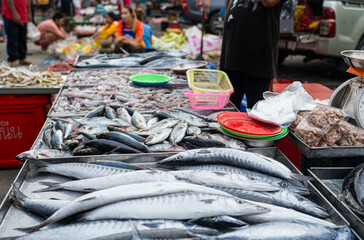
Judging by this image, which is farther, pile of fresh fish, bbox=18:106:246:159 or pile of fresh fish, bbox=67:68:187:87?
pile of fresh fish, bbox=67:68:187:87

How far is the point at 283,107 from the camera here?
2.49 meters

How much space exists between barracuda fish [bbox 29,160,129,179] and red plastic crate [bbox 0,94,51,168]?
258 centimetres

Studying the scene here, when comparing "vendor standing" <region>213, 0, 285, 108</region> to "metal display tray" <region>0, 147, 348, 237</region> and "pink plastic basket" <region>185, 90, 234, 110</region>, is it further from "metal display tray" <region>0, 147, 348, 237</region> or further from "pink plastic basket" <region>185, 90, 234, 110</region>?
"metal display tray" <region>0, 147, 348, 237</region>

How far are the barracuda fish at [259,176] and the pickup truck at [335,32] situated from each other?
284 inches

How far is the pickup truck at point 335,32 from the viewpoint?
25.4ft

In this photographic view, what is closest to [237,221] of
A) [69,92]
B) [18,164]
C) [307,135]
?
[307,135]

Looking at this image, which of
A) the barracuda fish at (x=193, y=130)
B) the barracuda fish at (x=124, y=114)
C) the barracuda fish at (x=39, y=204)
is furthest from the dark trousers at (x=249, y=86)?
the barracuda fish at (x=39, y=204)

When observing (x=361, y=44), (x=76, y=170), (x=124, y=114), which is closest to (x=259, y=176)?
(x=76, y=170)

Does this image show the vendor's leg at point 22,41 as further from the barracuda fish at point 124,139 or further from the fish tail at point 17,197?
the fish tail at point 17,197

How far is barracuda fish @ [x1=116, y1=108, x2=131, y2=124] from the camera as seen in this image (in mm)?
2778

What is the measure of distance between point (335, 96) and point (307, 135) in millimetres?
626

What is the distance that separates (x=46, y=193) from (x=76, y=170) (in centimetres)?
20

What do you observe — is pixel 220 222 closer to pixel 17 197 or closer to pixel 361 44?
pixel 17 197

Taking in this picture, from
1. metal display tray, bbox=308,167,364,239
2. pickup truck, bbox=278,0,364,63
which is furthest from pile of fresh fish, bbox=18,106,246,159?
pickup truck, bbox=278,0,364,63
